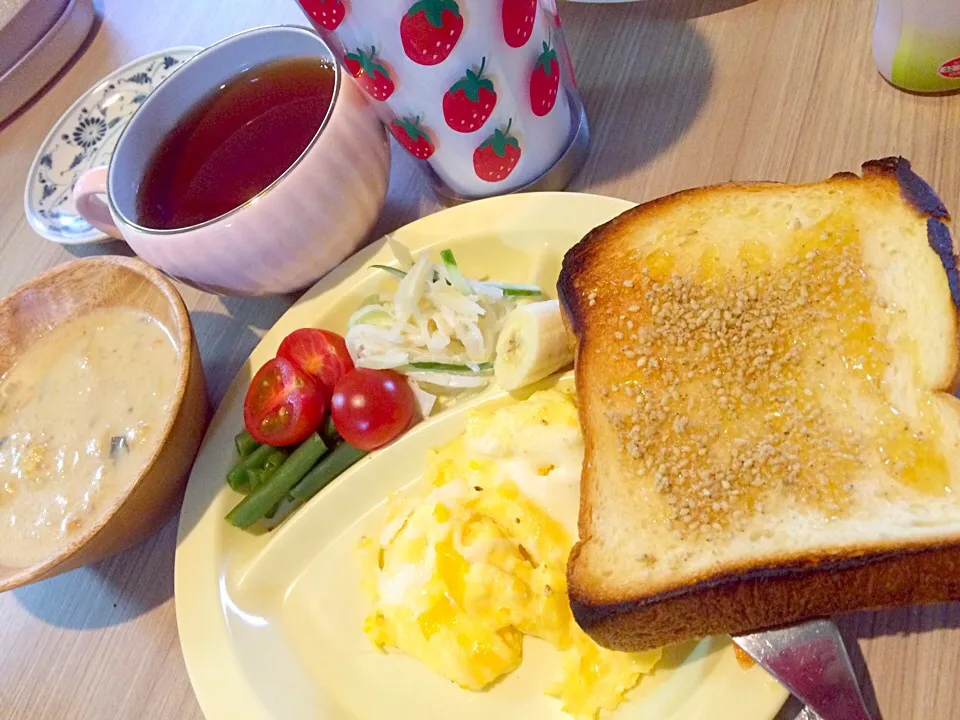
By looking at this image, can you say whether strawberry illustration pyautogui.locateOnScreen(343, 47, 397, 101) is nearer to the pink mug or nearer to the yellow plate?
the pink mug

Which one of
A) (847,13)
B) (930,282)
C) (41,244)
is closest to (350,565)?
(930,282)

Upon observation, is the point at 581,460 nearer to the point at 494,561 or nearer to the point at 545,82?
the point at 494,561

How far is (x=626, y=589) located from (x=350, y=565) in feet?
1.83

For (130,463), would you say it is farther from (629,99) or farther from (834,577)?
(629,99)

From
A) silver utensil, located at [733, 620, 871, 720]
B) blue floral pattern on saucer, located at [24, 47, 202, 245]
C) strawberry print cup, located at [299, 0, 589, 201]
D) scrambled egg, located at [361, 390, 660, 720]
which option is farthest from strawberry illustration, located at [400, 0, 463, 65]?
blue floral pattern on saucer, located at [24, 47, 202, 245]

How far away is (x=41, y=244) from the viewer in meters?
2.04

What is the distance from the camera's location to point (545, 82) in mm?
1372

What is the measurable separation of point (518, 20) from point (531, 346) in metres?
0.57

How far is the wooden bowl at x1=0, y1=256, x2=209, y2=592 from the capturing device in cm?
124

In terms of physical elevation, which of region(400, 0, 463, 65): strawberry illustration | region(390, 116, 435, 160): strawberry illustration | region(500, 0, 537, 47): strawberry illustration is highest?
region(400, 0, 463, 65): strawberry illustration

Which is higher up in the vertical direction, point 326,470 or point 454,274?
point 454,274

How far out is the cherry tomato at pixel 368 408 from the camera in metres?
1.38

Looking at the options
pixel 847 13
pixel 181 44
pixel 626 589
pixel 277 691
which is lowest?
pixel 277 691

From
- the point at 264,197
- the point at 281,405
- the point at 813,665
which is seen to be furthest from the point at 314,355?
the point at 813,665
